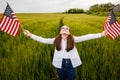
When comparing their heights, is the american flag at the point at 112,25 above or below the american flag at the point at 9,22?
below

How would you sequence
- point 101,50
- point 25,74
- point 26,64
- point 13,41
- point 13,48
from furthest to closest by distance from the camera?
1. point 13,41
2. point 13,48
3. point 101,50
4. point 26,64
5. point 25,74

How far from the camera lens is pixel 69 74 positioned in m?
4.56

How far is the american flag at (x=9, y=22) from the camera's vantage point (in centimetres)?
501

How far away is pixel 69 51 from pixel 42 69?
3.86ft

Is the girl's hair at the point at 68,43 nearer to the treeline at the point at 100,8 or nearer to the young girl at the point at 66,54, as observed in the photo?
the young girl at the point at 66,54

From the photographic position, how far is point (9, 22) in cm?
505

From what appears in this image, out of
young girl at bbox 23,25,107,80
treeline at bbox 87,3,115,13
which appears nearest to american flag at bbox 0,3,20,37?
young girl at bbox 23,25,107,80

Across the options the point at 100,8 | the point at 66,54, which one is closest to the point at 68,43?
the point at 66,54

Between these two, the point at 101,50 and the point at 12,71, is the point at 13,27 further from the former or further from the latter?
the point at 101,50

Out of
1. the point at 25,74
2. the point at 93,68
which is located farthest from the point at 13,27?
the point at 93,68

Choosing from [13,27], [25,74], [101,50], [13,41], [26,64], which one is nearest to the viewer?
[13,27]

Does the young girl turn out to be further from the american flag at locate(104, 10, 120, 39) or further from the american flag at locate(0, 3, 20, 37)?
the american flag at locate(104, 10, 120, 39)

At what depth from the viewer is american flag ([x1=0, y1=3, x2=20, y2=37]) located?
5.01m

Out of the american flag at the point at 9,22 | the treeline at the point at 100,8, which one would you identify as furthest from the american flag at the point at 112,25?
the treeline at the point at 100,8
